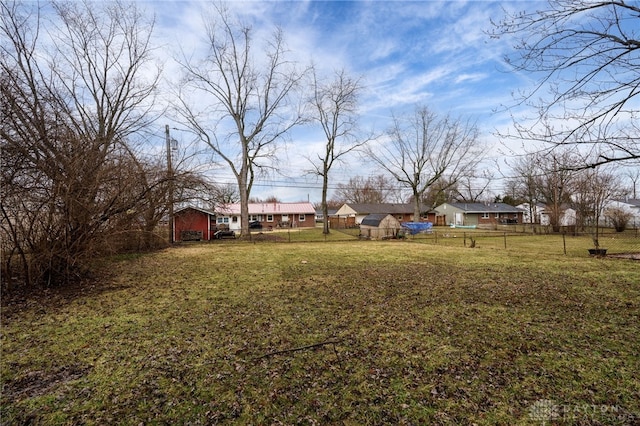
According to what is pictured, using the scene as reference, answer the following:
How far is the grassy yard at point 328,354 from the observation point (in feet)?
8.96

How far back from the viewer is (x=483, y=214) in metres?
45.0

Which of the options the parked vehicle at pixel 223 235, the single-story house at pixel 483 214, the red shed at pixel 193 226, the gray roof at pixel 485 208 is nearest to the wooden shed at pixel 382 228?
the parked vehicle at pixel 223 235

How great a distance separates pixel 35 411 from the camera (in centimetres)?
276

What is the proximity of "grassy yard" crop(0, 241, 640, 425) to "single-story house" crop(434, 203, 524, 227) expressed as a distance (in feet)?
131

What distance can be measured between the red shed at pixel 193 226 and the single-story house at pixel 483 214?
36.0 metres

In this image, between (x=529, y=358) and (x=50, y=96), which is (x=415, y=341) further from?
(x=50, y=96)

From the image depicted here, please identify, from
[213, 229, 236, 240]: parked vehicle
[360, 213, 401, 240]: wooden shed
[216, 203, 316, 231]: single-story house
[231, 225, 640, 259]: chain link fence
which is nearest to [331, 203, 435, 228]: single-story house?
[216, 203, 316, 231]: single-story house

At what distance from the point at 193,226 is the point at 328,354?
21824 mm

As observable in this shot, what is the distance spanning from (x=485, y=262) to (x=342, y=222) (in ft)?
116

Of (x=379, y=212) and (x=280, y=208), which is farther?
(x=379, y=212)

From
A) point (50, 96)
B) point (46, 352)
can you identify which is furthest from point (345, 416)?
point (50, 96)

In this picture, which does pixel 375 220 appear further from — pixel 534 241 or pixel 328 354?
pixel 328 354

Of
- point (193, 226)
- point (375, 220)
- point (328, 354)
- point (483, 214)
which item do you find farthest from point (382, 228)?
point (483, 214)

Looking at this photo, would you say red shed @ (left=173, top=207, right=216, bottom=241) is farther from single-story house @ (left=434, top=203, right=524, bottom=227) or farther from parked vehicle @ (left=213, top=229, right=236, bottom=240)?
single-story house @ (left=434, top=203, right=524, bottom=227)
